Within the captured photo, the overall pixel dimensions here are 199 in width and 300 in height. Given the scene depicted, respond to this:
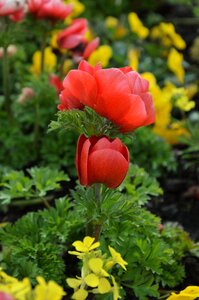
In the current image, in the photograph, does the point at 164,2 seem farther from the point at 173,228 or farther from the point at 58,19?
the point at 173,228

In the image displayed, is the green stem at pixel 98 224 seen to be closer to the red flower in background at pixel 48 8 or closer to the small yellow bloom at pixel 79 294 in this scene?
the small yellow bloom at pixel 79 294

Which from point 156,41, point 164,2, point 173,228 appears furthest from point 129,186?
point 164,2

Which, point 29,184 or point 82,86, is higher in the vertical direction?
point 82,86

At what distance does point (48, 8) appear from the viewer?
2.21 m

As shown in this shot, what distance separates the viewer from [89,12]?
3.54 m

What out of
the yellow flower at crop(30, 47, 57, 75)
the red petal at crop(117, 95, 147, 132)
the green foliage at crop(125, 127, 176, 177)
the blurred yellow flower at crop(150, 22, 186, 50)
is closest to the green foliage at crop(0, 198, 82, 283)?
the red petal at crop(117, 95, 147, 132)

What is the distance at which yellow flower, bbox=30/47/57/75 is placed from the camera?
8.91 feet

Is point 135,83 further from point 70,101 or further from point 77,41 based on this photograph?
point 77,41

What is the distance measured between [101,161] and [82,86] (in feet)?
0.50

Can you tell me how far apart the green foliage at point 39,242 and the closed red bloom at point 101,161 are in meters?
0.30

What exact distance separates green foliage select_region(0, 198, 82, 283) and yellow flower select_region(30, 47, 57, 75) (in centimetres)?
104

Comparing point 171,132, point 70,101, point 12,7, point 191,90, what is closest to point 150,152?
point 171,132

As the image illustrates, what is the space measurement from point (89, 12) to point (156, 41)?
423 millimetres

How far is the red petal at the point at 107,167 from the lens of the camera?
1.34 meters
